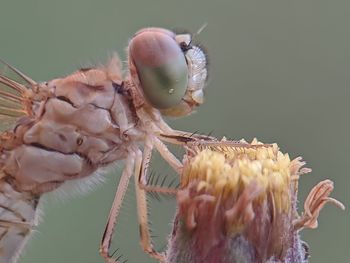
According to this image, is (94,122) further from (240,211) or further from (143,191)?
(240,211)

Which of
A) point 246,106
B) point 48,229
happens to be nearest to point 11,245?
point 48,229

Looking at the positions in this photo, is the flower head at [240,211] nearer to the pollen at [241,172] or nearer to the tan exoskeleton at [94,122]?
the pollen at [241,172]

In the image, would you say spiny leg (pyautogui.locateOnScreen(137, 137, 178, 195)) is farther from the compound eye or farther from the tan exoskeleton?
the compound eye

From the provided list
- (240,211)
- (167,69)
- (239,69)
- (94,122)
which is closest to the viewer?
(240,211)

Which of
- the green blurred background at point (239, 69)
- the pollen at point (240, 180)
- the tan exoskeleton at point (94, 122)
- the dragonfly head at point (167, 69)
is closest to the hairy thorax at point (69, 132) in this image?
the tan exoskeleton at point (94, 122)

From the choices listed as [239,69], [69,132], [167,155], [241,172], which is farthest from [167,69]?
[239,69]

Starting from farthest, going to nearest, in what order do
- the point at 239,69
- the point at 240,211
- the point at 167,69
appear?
the point at 239,69 < the point at 167,69 < the point at 240,211

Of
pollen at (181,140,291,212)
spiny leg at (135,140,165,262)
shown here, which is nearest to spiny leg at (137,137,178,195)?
spiny leg at (135,140,165,262)
